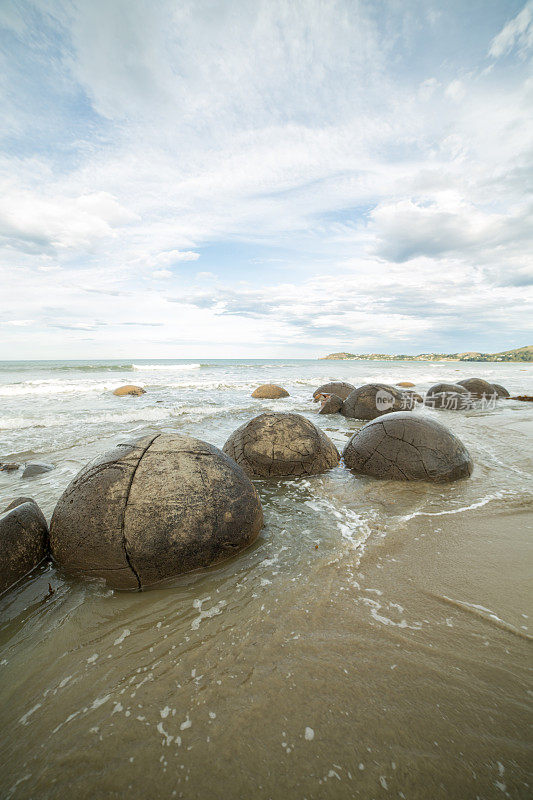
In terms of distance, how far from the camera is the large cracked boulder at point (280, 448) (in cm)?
486

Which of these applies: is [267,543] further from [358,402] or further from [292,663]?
[358,402]

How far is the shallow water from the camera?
1432 mm

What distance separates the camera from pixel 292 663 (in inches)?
75.7

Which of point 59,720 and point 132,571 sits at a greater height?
point 132,571

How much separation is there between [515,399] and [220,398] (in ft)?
39.9

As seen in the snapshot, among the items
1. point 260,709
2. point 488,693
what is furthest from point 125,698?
point 488,693

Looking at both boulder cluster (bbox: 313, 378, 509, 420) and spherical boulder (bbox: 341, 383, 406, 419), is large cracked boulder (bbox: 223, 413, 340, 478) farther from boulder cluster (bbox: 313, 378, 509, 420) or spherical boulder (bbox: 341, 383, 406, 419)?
spherical boulder (bbox: 341, 383, 406, 419)

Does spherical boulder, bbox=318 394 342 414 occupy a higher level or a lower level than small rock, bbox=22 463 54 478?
higher

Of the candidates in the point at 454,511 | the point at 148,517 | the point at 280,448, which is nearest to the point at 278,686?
the point at 148,517

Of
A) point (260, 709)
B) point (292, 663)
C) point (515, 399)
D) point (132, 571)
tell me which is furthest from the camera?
point (515, 399)

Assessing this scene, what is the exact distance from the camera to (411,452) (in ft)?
15.3

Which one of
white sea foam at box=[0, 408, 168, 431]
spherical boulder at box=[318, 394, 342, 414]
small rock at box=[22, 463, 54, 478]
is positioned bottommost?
white sea foam at box=[0, 408, 168, 431]

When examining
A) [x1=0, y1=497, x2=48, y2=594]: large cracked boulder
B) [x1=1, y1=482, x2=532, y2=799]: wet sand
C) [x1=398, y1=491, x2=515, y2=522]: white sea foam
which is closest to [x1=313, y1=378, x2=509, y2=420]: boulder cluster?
[x1=398, y1=491, x2=515, y2=522]: white sea foam

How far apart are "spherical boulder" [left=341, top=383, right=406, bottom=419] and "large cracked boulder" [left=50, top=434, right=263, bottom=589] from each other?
289 inches
